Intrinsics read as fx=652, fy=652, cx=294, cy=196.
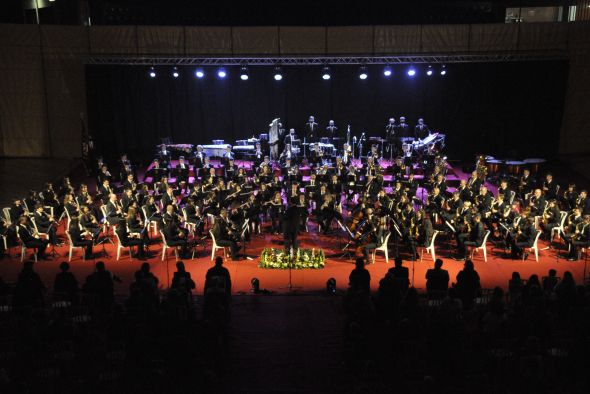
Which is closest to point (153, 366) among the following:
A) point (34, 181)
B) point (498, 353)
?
point (498, 353)

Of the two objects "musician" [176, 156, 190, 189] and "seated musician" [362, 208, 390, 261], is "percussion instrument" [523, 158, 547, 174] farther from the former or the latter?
"musician" [176, 156, 190, 189]

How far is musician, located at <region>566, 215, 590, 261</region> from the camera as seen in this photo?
14805mm

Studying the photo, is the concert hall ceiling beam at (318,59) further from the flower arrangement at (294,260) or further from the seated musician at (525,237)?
the flower arrangement at (294,260)

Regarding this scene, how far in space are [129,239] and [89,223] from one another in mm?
1360

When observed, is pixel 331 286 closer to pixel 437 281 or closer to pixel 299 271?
pixel 299 271

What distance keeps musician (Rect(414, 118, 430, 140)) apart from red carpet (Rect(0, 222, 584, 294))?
8.67 meters

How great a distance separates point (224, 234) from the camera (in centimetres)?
1509

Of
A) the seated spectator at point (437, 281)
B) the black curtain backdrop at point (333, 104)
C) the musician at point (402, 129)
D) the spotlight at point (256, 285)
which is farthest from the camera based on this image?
the black curtain backdrop at point (333, 104)

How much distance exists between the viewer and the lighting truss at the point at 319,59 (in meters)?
22.0

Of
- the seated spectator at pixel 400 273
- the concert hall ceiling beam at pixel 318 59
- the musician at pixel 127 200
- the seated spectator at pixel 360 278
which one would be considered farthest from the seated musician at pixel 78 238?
the concert hall ceiling beam at pixel 318 59

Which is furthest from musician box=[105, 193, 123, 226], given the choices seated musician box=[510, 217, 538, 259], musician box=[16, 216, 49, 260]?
seated musician box=[510, 217, 538, 259]

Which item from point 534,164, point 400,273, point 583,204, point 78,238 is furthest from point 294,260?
point 534,164

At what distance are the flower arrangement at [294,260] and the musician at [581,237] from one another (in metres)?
5.71

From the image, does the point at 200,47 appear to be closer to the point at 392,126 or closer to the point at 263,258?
the point at 392,126
